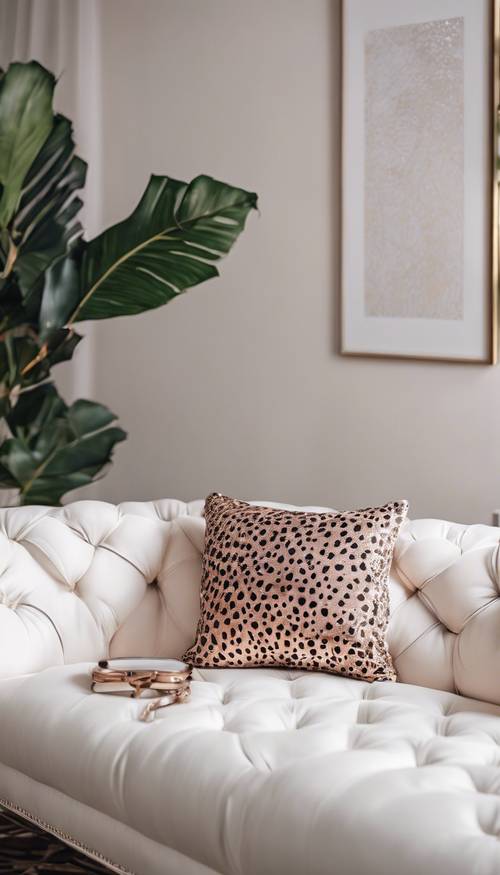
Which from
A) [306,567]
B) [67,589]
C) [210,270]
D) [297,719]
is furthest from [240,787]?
[210,270]

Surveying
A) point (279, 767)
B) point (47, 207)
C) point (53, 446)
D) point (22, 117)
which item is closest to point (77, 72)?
point (47, 207)

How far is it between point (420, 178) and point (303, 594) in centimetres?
138

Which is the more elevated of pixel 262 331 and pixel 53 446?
pixel 262 331

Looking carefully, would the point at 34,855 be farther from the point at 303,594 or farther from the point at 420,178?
the point at 420,178

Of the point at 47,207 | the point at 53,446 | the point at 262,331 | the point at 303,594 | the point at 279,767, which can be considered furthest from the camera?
the point at 262,331

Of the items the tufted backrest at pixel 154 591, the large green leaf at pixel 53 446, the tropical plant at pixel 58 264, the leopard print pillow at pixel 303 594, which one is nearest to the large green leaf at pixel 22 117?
the tropical plant at pixel 58 264

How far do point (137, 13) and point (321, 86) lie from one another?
2.80ft

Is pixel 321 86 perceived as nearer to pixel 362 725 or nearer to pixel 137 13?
pixel 137 13

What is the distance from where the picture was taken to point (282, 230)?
11.0ft

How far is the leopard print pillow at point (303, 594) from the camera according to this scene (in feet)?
7.00

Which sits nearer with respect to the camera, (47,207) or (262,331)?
(47,207)

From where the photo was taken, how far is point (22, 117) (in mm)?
2941

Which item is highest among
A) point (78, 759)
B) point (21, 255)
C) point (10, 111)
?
point (10, 111)

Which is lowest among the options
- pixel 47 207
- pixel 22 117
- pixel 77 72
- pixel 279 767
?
pixel 279 767
